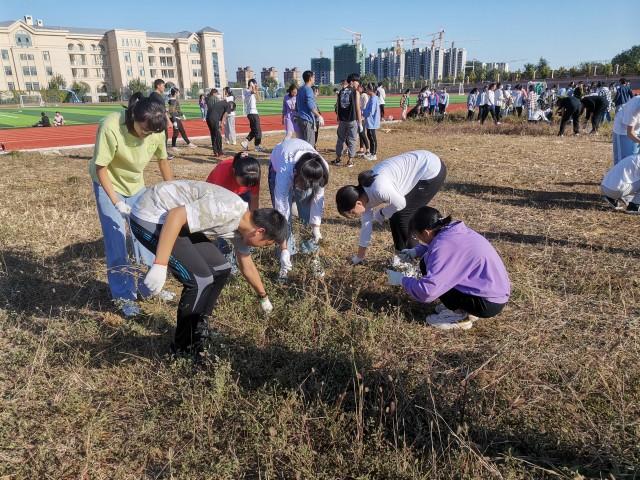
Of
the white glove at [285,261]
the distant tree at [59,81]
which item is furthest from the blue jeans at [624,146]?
the distant tree at [59,81]

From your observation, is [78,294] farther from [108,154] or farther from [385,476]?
[385,476]

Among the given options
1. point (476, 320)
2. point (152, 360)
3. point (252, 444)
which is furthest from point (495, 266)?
point (152, 360)

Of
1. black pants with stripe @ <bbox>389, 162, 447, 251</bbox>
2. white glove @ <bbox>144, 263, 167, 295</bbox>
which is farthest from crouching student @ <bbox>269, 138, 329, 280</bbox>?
white glove @ <bbox>144, 263, 167, 295</bbox>

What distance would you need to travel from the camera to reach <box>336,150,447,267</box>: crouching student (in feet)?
10.9

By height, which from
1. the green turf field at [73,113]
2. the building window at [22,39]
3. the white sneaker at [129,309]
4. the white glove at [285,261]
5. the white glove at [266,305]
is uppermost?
the building window at [22,39]

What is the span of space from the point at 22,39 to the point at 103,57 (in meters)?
11.9

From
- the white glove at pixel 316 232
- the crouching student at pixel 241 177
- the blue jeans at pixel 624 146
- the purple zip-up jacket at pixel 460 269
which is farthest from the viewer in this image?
the blue jeans at pixel 624 146

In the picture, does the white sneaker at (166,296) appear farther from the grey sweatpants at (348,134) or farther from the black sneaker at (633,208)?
the grey sweatpants at (348,134)

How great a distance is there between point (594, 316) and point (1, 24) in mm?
90632

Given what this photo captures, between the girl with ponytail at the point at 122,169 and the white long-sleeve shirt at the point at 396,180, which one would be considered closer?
the girl with ponytail at the point at 122,169

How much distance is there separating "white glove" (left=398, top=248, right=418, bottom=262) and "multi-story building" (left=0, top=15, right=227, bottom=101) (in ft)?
239

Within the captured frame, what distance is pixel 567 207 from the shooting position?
19.4 feet

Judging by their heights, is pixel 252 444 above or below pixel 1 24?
below

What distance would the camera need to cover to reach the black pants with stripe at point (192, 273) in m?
2.43
